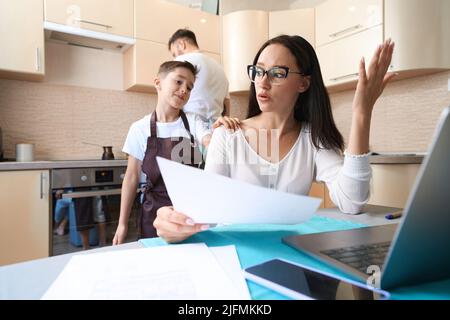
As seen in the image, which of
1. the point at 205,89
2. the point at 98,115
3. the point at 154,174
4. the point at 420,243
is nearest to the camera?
the point at 420,243

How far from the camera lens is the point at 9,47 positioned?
1929 millimetres

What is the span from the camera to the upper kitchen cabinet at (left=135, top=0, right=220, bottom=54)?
239cm

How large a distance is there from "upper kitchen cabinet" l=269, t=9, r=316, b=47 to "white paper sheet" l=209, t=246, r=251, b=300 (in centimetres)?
268

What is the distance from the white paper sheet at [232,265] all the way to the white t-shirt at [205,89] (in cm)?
113

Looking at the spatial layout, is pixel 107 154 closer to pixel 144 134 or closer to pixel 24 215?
pixel 24 215

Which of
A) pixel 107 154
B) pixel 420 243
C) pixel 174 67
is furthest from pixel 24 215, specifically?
pixel 420 243

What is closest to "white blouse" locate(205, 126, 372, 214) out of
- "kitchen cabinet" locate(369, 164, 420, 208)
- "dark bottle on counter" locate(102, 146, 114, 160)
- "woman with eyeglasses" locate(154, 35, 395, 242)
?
"woman with eyeglasses" locate(154, 35, 395, 242)

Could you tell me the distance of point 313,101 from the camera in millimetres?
1121

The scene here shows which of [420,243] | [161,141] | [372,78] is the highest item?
[372,78]

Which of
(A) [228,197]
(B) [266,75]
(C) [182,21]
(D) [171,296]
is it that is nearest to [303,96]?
(B) [266,75]

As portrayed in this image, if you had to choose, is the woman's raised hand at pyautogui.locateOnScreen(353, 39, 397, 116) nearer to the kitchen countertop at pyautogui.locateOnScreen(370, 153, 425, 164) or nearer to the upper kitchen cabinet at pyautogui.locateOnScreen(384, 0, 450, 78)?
the kitchen countertop at pyautogui.locateOnScreen(370, 153, 425, 164)

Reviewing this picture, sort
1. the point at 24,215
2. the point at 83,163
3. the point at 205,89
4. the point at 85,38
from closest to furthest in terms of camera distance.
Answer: the point at 205,89 < the point at 24,215 < the point at 83,163 < the point at 85,38

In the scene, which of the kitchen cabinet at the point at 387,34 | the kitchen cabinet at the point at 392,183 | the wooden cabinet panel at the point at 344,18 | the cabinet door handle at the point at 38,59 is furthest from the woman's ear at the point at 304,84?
the cabinet door handle at the point at 38,59

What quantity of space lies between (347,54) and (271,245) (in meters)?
2.37
